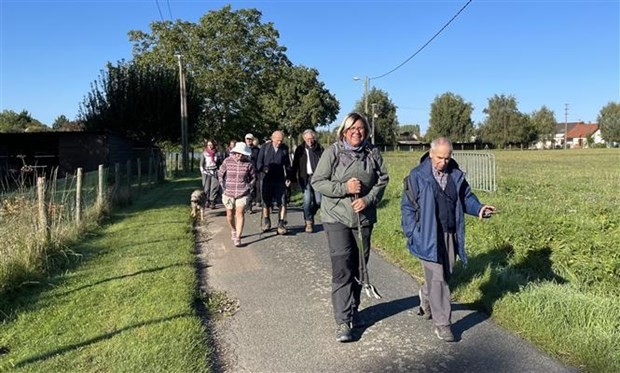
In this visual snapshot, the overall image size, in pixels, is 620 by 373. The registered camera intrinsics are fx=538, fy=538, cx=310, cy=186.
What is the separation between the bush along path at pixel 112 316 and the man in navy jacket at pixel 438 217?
190 cm

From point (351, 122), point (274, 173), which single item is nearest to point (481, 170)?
point (274, 173)

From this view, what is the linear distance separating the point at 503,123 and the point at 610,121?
24919 mm

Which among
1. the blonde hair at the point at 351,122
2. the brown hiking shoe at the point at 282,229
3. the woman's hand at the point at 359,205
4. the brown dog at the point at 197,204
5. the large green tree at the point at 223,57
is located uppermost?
the large green tree at the point at 223,57

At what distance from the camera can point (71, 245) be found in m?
8.12

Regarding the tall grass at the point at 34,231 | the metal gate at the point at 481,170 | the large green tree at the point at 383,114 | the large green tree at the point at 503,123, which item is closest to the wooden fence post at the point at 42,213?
the tall grass at the point at 34,231

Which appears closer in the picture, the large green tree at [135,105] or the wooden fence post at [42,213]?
the wooden fence post at [42,213]

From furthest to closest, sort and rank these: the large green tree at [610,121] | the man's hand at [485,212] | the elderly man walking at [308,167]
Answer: the large green tree at [610,121] → the elderly man walking at [308,167] → the man's hand at [485,212]

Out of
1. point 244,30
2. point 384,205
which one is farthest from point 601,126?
point 384,205

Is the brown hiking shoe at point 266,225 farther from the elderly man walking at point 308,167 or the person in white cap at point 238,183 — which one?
the person in white cap at point 238,183

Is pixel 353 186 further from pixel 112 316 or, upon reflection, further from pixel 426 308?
pixel 112 316

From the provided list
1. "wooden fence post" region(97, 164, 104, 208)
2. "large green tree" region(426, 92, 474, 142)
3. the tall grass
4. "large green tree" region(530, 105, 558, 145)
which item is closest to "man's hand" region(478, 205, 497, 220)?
the tall grass

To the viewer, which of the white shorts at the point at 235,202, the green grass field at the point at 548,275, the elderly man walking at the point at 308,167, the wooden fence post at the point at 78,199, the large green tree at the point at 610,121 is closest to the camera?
the green grass field at the point at 548,275

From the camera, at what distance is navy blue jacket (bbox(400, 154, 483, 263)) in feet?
14.6

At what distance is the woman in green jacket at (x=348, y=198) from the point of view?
177 inches
